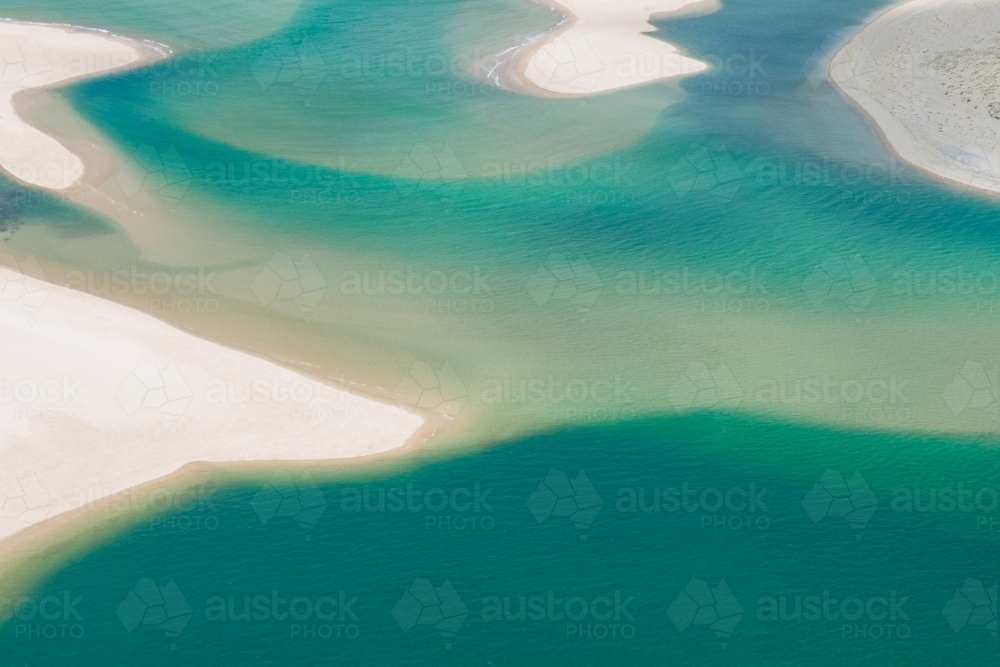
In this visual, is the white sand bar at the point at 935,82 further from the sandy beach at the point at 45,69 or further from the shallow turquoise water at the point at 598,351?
the sandy beach at the point at 45,69

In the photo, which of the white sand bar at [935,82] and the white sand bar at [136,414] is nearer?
the white sand bar at [136,414]

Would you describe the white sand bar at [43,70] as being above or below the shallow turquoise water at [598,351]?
above

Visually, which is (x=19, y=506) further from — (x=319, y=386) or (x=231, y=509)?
(x=319, y=386)

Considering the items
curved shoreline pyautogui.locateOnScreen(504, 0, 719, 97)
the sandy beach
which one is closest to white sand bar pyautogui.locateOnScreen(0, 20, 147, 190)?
the sandy beach

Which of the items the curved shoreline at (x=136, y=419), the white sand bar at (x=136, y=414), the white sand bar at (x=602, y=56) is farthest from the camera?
the white sand bar at (x=602, y=56)

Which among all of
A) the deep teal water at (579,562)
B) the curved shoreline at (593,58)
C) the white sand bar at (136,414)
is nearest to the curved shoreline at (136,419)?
the white sand bar at (136,414)

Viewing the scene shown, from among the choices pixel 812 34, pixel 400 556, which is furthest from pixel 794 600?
pixel 812 34

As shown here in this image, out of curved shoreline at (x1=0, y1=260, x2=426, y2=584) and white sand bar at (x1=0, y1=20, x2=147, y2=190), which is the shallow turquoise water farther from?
white sand bar at (x1=0, y1=20, x2=147, y2=190)
